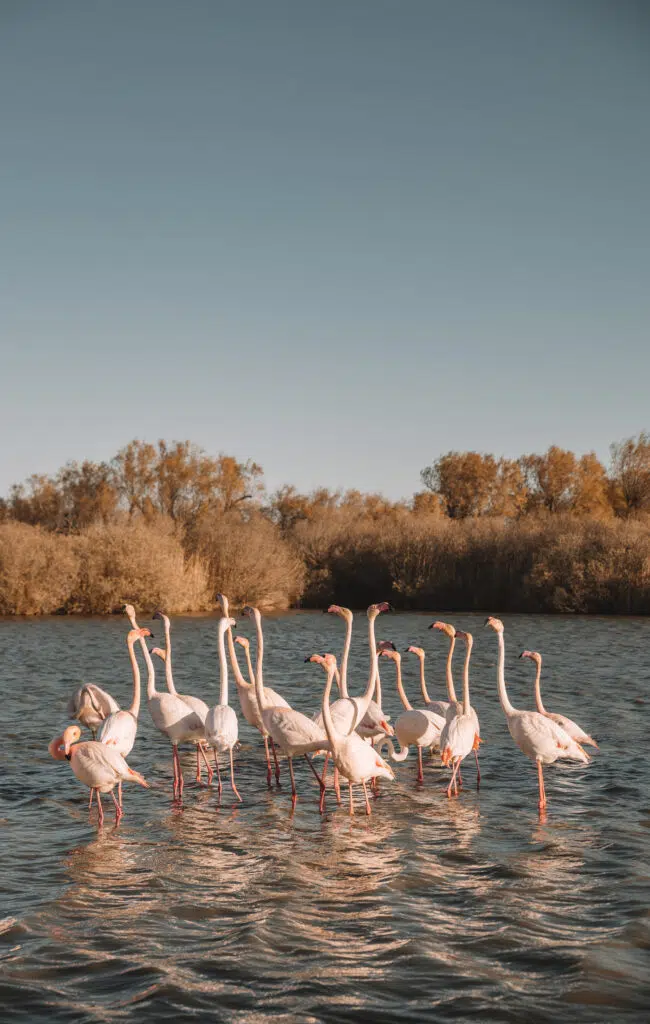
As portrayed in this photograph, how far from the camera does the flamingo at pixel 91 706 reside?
33.0 ft

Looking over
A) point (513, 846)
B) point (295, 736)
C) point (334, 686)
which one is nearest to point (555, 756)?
point (513, 846)

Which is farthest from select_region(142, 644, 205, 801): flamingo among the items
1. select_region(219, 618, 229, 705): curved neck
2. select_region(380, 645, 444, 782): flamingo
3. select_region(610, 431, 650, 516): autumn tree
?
select_region(610, 431, 650, 516): autumn tree

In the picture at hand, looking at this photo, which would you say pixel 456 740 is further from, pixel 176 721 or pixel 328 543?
pixel 328 543

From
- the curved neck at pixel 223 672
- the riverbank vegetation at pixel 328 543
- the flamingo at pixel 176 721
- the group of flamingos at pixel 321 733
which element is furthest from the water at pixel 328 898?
the riverbank vegetation at pixel 328 543

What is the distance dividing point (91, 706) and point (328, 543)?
1211 inches

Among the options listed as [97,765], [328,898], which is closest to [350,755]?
[328,898]

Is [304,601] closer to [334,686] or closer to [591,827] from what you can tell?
[334,686]

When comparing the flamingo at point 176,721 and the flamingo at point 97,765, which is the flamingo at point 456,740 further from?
the flamingo at point 97,765

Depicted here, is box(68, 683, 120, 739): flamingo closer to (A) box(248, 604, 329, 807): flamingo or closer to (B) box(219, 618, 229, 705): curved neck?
(B) box(219, 618, 229, 705): curved neck

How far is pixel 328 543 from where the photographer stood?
41000 millimetres

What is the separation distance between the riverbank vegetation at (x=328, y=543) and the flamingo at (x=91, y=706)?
21.2m

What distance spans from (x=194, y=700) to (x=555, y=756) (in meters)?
3.80

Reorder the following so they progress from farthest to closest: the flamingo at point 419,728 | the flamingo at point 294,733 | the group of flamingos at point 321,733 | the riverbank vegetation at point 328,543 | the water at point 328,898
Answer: the riverbank vegetation at point 328,543 < the flamingo at point 419,728 < the flamingo at point 294,733 < the group of flamingos at point 321,733 < the water at point 328,898

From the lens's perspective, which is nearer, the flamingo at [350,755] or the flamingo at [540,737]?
the flamingo at [350,755]
